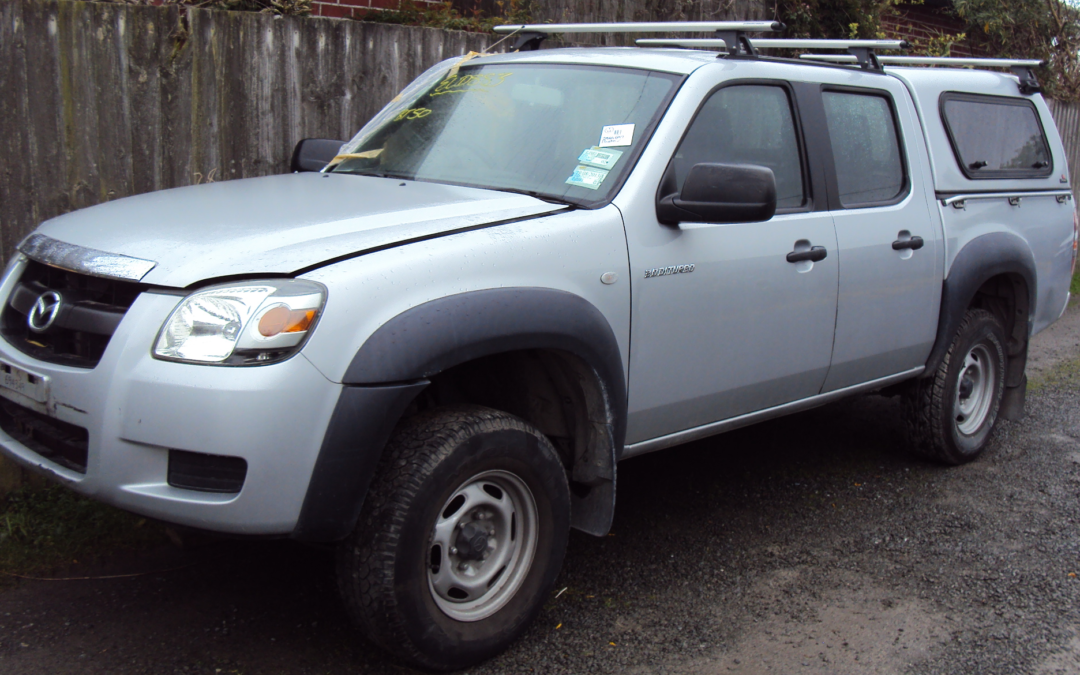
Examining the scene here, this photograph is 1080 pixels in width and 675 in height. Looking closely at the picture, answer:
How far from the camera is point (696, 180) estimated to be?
3.46m

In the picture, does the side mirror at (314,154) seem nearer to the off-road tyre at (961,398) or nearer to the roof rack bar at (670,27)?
the roof rack bar at (670,27)

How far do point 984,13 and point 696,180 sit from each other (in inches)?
444

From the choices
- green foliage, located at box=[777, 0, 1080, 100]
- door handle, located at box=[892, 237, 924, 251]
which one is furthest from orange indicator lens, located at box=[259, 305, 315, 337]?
green foliage, located at box=[777, 0, 1080, 100]

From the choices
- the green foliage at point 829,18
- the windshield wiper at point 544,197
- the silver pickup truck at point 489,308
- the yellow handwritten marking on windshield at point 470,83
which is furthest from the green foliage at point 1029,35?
the windshield wiper at point 544,197

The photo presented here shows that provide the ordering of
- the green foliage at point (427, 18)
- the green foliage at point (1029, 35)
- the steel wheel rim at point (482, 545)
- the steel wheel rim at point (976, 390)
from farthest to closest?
the green foliage at point (1029, 35) → the green foliage at point (427, 18) → the steel wheel rim at point (976, 390) → the steel wheel rim at point (482, 545)

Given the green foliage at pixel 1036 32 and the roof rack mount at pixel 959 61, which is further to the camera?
the green foliage at pixel 1036 32

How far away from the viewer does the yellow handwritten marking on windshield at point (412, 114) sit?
4.28 metres

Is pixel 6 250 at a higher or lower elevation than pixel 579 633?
higher

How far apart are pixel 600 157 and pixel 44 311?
193cm

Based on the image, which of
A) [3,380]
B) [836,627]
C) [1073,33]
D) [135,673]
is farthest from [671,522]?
[1073,33]

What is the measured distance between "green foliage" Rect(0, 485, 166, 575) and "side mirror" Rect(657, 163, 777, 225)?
247 centimetres

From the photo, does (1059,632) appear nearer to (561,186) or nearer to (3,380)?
(561,186)

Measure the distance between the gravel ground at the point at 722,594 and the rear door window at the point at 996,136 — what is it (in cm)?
167

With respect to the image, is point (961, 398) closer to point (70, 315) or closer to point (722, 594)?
point (722, 594)
